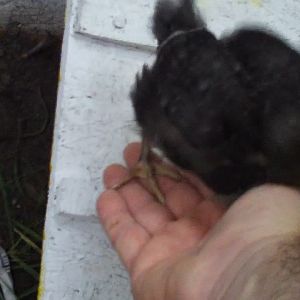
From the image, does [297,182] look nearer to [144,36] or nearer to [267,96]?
[267,96]

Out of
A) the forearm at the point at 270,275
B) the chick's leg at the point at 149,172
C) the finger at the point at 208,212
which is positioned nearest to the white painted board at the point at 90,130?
the chick's leg at the point at 149,172

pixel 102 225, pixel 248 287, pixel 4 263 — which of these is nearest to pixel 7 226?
pixel 4 263

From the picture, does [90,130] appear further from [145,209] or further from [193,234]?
[193,234]

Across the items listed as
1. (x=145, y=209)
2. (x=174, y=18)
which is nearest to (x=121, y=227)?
(x=145, y=209)

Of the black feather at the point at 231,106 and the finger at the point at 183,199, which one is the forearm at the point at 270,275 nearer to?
the black feather at the point at 231,106

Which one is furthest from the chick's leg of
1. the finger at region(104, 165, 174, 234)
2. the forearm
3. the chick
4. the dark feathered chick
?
the forearm

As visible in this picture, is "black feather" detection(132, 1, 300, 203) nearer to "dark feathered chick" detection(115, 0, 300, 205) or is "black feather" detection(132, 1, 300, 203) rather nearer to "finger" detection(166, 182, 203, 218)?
"dark feathered chick" detection(115, 0, 300, 205)

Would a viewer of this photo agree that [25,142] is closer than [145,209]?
No
